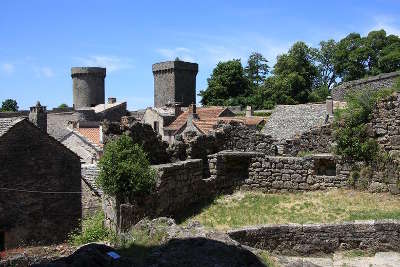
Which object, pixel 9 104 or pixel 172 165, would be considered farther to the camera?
pixel 9 104

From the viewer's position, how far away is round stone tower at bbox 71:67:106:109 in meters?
88.9

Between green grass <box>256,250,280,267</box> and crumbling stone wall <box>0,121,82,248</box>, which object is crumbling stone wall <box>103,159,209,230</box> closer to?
green grass <box>256,250,280,267</box>

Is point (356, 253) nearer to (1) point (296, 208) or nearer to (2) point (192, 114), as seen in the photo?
(1) point (296, 208)

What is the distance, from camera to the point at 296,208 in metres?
11.6

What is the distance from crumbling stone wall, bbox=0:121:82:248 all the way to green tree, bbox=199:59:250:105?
5076 cm

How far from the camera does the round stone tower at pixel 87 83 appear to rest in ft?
292

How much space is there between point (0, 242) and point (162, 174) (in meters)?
10.6

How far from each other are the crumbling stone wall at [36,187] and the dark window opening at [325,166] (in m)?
11.1

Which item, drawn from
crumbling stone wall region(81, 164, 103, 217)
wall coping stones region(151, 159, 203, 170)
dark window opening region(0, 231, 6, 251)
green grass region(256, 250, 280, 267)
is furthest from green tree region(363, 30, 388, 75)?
green grass region(256, 250, 280, 267)

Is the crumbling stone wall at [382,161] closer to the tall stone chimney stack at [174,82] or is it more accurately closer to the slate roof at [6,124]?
the slate roof at [6,124]

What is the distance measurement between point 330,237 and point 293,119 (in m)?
20.6

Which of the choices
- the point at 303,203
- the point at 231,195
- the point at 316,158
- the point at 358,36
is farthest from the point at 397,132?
the point at 358,36

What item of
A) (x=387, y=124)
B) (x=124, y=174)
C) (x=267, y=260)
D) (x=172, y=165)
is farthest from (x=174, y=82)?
(x=267, y=260)

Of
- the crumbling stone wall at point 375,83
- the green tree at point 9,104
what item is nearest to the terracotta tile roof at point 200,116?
the crumbling stone wall at point 375,83
